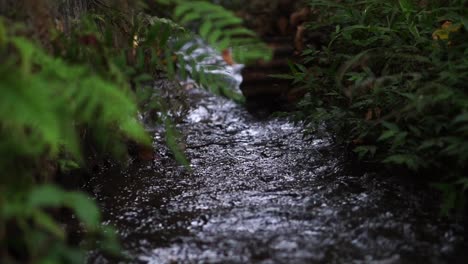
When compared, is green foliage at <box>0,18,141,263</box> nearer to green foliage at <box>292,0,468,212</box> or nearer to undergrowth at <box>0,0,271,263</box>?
undergrowth at <box>0,0,271,263</box>

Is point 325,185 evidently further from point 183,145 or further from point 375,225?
point 183,145

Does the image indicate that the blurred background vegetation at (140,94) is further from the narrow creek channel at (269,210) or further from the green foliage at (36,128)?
the narrow creek channel at (269,210)

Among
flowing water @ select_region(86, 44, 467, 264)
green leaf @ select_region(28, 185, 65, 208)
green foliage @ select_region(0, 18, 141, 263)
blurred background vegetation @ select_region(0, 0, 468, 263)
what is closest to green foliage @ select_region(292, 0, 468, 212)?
blurred background vegetation @ select_region(0, 0, 468, 263)

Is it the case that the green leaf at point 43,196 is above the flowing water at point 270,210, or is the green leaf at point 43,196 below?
above

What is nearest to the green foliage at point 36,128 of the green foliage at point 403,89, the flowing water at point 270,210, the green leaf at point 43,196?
the green leaf at point 43,196

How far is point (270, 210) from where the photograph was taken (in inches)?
106

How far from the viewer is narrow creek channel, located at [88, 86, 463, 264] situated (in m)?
2.26

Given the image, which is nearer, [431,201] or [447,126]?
[447,126]

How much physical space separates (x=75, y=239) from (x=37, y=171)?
416 mm

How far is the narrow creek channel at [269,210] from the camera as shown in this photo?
7.40 ft

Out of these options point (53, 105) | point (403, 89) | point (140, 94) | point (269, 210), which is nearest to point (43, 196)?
point (53, 105)

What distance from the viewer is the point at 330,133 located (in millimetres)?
3600

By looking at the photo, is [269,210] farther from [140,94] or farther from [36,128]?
[36,128]

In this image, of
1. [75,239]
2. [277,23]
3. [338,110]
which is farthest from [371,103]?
[277,23]
